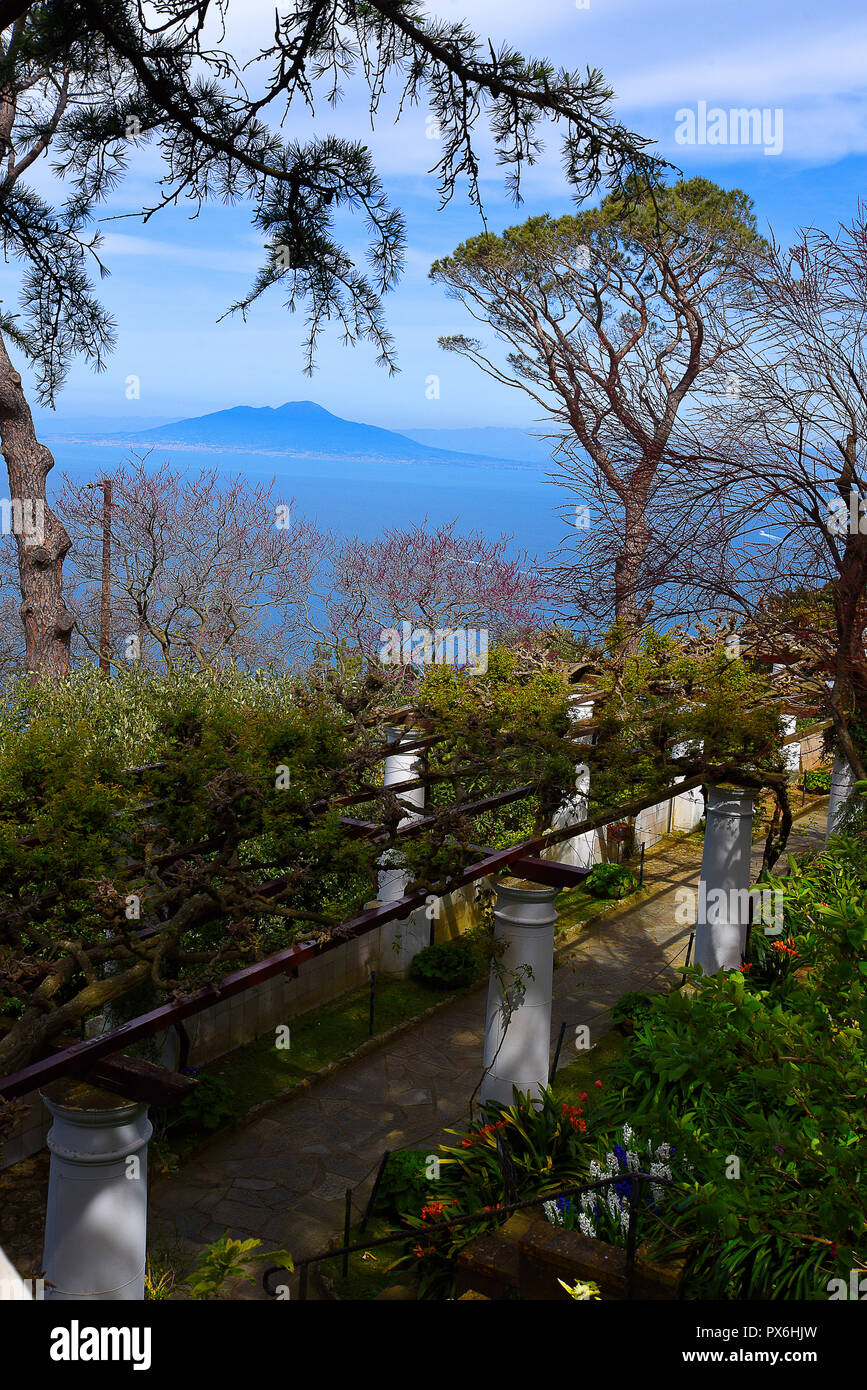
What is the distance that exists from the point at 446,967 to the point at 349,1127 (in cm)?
299

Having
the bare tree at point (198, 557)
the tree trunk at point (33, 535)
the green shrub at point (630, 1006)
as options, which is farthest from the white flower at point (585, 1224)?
the bare tree at point (198, 557)

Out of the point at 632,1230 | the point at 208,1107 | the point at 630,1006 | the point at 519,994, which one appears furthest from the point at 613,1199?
the point at 630,1006

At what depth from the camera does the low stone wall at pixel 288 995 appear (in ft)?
28.3

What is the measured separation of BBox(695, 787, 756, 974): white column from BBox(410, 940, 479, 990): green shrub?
2.54 meters

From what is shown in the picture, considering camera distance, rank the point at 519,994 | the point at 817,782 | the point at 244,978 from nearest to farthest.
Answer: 1. the point at 244,978
2. the point at 519,994
3. the point at 817,782

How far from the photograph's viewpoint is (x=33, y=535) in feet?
52.6

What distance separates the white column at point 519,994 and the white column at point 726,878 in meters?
3.38

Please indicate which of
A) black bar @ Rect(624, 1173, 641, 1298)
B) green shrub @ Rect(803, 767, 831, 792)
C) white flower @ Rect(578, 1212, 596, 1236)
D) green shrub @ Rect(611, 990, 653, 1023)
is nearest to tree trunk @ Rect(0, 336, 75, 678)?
green shrub @ Rect(611, 990, 653, 1023)

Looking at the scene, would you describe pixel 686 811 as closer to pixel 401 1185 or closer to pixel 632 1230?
pixel 401 1185

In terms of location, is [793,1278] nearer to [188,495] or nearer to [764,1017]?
[764,1017]

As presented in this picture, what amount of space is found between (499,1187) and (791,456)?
6554 mm

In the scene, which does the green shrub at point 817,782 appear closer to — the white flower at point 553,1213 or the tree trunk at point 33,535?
the tree trunk at point 33,535

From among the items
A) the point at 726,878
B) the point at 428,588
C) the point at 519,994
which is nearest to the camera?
the point at 519,994

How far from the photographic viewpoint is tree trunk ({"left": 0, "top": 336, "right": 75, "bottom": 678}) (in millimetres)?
16094
